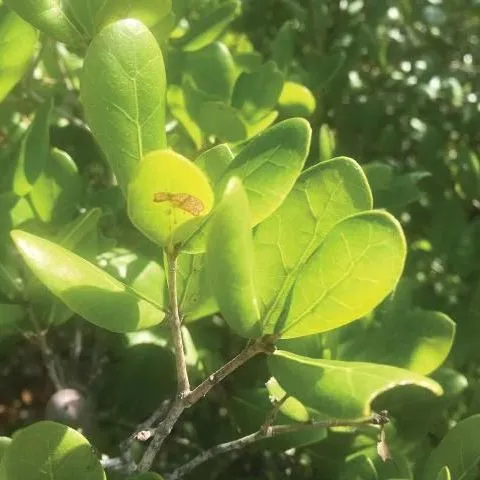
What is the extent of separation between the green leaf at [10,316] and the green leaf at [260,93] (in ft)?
1.07

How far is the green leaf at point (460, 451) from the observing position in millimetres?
775

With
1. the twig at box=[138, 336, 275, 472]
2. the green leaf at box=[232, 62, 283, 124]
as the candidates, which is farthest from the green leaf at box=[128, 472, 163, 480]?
the green leaf at box=[232, 62, 283, 124]

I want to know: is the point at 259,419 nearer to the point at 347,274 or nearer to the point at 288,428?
the point at 288,428

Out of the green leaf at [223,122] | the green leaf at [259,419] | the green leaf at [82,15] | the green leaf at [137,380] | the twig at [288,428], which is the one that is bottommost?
the green leaf at [137,380]

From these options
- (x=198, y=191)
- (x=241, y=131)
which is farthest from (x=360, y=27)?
(x=198, y=191)

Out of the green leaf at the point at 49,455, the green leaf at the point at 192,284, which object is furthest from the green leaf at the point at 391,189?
the green leaf at the point at 49,455

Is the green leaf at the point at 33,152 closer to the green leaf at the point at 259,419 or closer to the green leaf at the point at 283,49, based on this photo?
the green leaf at the point at 259,419

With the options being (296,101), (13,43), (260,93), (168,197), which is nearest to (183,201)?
(168,197)

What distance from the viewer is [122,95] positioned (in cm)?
66

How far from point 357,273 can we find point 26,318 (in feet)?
1.41

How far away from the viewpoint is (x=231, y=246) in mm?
559

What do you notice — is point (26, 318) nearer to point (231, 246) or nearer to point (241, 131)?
point (241, 131)

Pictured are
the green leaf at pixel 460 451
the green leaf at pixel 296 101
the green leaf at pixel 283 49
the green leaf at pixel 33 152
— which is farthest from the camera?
the green leaf at pixel 283 49

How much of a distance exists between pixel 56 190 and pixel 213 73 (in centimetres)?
23
